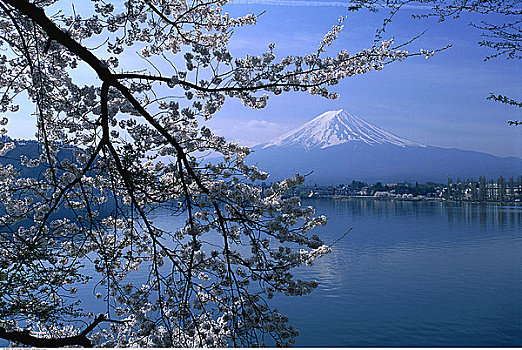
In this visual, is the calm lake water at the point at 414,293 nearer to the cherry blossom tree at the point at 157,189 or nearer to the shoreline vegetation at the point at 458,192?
the cherry blossom tree at the point at 157,189

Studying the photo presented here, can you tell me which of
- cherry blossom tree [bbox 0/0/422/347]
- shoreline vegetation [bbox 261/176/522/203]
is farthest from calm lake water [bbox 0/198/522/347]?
shoreline vegetation [bbox 261/176/522/203]

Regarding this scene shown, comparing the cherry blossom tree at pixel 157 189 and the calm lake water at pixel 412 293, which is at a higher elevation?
the cherry blossom tree at pixel 157 189

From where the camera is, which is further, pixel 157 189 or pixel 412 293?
pixel 412 293

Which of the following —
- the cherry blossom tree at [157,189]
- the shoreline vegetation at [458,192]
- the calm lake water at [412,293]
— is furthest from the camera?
the shoreline vegetation at [458,192]

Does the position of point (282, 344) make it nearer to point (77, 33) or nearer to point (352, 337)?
point (77, 33)

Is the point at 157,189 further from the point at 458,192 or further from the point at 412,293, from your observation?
the point at 458,192

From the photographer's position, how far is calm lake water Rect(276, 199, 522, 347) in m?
9.63

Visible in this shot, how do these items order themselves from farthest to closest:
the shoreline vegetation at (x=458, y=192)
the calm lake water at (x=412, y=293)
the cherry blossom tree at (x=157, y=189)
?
the shoreline vegetation at (x=458, y=192), the calm lake water at (x=412, y=293), the cherry blossom tree at (x=157, y=189)

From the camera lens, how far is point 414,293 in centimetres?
1270

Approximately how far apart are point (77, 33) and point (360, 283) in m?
12.5

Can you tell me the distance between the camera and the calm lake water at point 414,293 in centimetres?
963

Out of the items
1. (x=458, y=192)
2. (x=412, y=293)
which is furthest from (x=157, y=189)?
(x=458, y=192)

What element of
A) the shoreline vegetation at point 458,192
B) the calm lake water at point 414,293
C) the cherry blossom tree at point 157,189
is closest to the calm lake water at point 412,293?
the calm lake water at point 414,293

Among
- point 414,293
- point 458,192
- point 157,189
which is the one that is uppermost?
point 157,189
